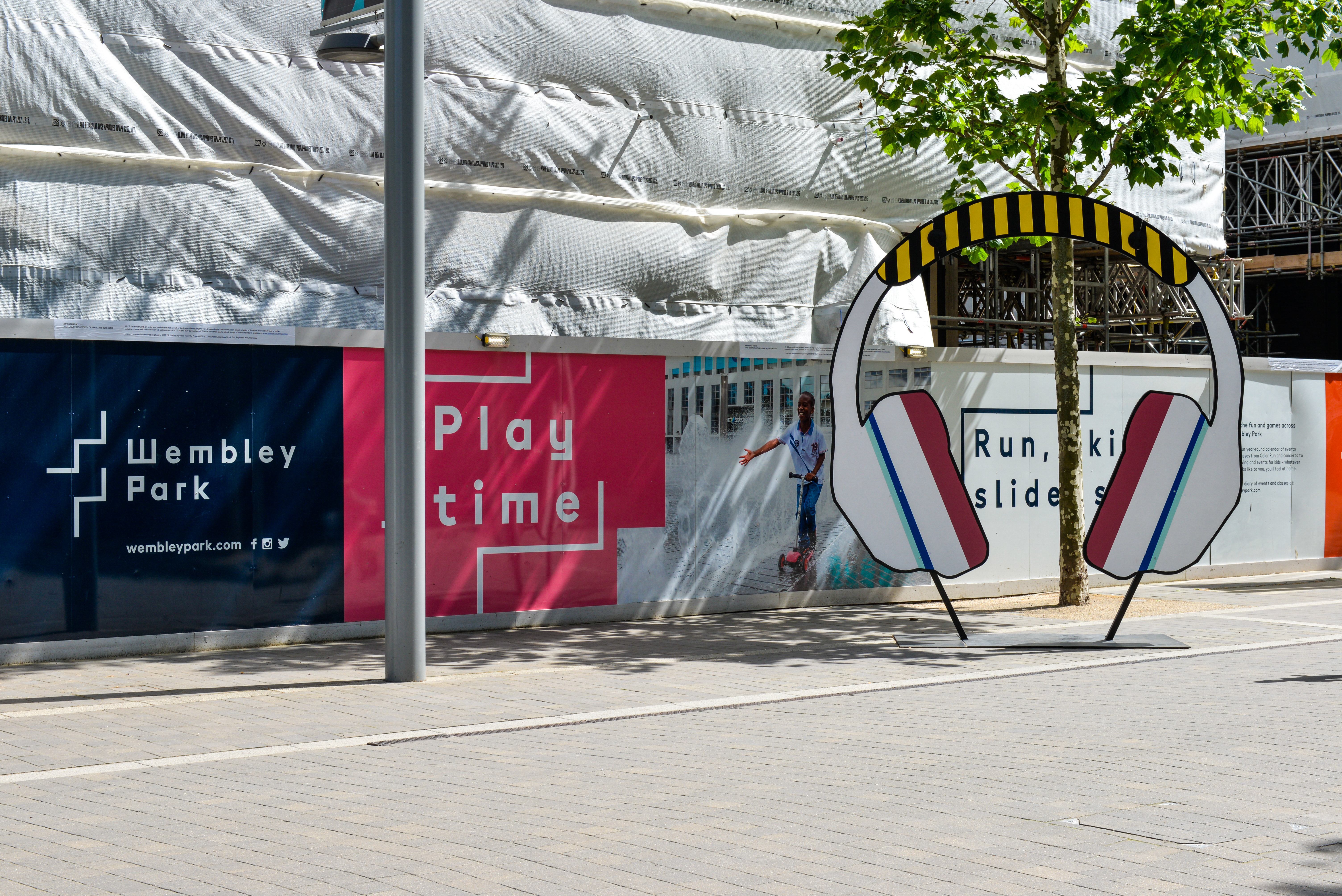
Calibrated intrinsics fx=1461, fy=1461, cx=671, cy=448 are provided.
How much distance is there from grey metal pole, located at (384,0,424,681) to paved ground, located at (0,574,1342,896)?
0.99 meters

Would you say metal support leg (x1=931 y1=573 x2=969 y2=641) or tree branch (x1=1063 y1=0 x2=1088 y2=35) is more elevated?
tree branch (x1=1063 y1=0 x2=1088 y2=35)

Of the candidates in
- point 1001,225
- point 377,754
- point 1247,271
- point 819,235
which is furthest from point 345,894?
point 1247,271

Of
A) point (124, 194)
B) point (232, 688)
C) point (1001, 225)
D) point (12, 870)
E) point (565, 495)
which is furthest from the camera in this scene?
point (565, 495)

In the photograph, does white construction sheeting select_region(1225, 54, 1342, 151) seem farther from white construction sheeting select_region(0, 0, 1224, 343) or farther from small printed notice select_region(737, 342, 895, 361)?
small printed notice select_region(737, 342, 895, 361)

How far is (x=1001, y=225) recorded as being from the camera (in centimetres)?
1139

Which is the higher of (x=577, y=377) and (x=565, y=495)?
(x=577, y=377)

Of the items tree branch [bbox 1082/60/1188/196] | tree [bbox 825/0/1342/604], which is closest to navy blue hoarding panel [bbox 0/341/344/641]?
tree [bbox 825/0/1342/604]

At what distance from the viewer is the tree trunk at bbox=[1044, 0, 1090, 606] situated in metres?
14.1

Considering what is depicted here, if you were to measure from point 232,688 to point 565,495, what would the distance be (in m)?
4.00

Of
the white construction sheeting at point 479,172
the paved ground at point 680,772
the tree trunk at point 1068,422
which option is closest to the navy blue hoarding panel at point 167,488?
the paved ground at point 680,772

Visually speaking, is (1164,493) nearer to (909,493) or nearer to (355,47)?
(909,493)

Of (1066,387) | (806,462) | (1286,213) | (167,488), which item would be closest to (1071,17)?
(1066,387)

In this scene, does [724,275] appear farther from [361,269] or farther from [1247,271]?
[1247,271]

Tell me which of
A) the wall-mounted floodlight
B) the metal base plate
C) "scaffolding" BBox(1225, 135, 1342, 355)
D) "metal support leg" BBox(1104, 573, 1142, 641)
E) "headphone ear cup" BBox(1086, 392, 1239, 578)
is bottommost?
the metal base plate
